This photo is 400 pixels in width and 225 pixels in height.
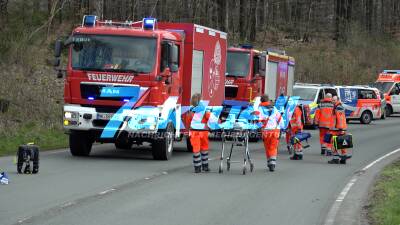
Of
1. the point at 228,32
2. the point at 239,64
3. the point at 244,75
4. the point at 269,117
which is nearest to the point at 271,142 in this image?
the point at 269,117

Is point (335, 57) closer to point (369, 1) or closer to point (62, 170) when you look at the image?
point (369, 1)

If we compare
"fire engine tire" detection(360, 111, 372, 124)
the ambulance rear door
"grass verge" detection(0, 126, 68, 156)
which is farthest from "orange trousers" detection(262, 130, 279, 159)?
the ambulance rear door

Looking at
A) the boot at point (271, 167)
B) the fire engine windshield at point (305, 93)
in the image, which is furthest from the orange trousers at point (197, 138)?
the fire engine windshield at point (305, 93)

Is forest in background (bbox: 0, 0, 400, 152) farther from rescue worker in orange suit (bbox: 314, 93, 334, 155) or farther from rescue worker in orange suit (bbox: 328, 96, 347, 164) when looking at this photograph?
rescue worker in orange suit (bbox: 328, 96, 347, 164)

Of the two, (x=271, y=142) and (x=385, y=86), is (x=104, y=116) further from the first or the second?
(x=385, y=86)

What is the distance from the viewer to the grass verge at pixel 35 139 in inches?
768

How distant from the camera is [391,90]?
4244 centimetres

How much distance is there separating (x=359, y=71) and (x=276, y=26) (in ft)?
43.0

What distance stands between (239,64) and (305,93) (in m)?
8.37

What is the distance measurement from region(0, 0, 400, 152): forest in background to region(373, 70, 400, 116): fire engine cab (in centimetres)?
828

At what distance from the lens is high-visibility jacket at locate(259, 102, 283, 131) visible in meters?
15.5

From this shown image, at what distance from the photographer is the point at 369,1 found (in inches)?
2977

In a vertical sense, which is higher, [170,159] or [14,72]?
[14,72]

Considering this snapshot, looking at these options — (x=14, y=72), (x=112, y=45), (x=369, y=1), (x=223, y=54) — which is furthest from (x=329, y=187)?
(x=369, y=1)
